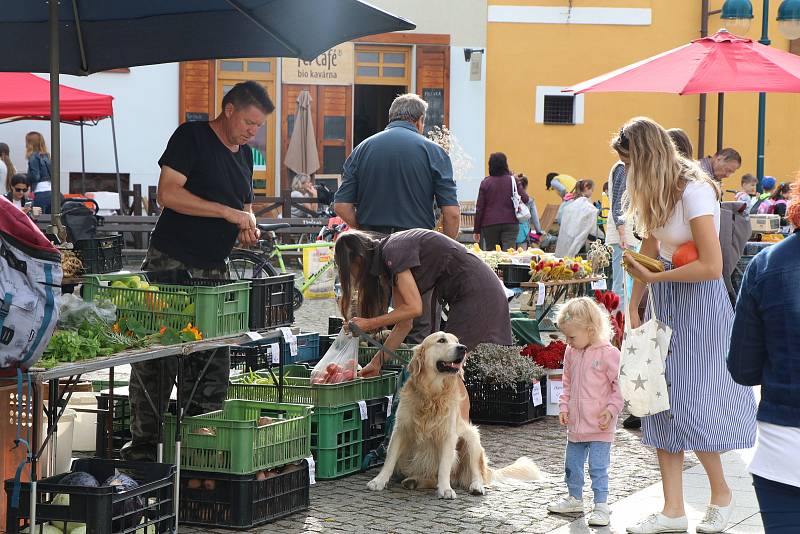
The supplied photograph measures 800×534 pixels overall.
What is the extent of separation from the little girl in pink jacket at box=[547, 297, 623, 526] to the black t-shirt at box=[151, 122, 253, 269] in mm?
1832

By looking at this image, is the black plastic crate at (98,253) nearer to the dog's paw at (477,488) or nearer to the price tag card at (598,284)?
the dog's paw at (477,488)

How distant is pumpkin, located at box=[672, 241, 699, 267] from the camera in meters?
5.66

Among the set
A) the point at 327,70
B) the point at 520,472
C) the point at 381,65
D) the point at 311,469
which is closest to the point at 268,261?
the point at 520,472

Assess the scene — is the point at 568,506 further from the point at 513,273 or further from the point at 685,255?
the point at 513,273

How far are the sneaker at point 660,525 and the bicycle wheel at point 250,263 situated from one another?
8423 millimetres

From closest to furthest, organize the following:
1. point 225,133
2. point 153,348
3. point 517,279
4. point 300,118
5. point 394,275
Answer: point 153,348 → point 225,133 → point 394,275 → point 517,279 → point 300,118

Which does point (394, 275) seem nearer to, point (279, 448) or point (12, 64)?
point (279, 448)

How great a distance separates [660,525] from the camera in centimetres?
582

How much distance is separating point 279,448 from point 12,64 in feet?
9.75

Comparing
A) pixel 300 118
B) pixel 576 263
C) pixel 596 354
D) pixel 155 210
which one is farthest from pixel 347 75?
pixel 596 354

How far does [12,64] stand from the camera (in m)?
7.33

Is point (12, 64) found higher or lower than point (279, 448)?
higher

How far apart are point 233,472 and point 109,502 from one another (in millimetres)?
1108

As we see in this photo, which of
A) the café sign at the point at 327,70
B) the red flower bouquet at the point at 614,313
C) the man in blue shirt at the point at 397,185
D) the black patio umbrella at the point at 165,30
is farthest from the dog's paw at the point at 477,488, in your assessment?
the café sign at the point at 327,70
